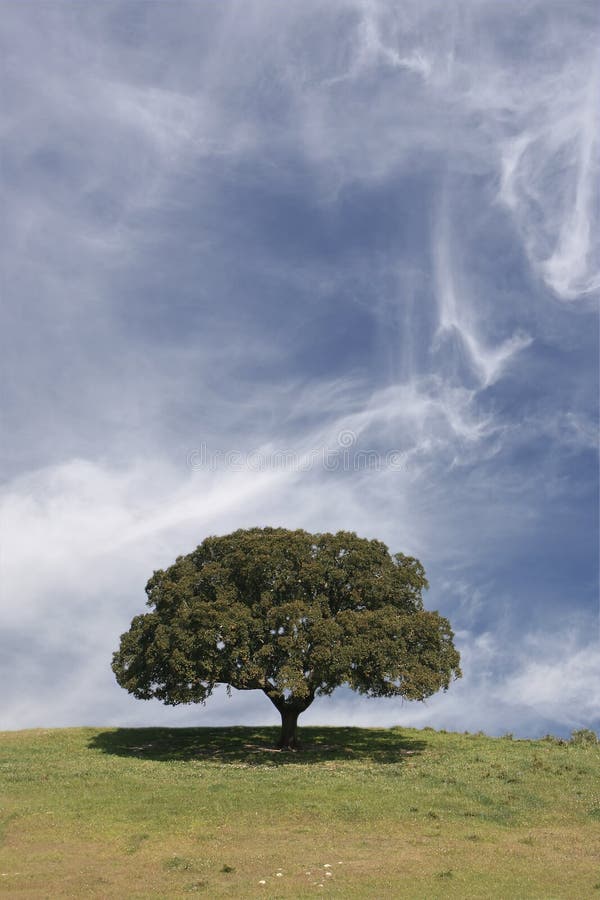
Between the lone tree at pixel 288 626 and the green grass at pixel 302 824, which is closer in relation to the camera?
the green grass at pixel 302 824

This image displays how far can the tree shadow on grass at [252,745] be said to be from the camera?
43.1 meters

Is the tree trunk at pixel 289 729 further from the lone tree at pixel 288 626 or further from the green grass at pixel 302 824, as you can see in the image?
the green grass at pixel 302 824

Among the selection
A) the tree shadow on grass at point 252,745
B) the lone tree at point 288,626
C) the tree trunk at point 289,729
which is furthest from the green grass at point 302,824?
the lone tree at point 288,626

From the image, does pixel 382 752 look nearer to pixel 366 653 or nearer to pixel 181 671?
pixel 366 653

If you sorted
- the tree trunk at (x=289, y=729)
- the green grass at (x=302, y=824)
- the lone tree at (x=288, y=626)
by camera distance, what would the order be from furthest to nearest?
the tree trunk at (x=289, y=729)
the lone tree at (x=288, y=626)
the green grass at (x=302, y=824)

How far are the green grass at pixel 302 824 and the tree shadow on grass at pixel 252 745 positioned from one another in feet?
1.55

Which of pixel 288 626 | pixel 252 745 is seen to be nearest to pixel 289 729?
pixel 252 745

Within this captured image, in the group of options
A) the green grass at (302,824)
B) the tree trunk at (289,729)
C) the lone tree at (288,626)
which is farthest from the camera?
the tree trunk at (289,729)

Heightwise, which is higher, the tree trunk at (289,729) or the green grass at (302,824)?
the tree trunk at (289,729)

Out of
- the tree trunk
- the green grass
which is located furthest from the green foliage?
the tree trunk

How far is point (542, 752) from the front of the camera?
146 feet

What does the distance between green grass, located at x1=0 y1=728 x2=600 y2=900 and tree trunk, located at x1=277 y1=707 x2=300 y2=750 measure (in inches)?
90.0

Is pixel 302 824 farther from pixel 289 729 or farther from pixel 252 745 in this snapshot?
pixel 252 745

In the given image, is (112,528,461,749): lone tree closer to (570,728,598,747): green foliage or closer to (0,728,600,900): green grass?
(0,728,600,900): green grass
